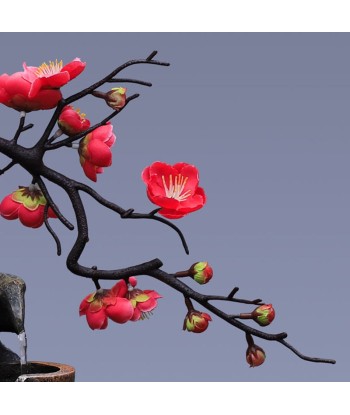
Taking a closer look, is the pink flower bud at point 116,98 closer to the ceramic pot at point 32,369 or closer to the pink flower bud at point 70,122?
the pink flower bud at point 70,122

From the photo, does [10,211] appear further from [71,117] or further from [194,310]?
[194,310]

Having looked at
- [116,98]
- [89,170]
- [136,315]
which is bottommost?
[136,315]

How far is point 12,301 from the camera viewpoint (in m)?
2.27

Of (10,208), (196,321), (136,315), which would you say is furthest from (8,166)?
(196,321)

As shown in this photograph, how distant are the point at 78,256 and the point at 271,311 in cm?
41

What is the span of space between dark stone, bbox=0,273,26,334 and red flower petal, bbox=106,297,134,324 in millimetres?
193

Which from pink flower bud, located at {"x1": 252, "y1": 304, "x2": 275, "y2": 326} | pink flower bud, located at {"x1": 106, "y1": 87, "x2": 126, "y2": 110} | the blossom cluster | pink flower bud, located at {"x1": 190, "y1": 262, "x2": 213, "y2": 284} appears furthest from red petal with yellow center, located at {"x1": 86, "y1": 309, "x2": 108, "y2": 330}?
pink flower bud, located at {"x1": 106, "y1": 87, "x2": 126, "y2": 110}

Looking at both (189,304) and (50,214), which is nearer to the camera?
(189,304)

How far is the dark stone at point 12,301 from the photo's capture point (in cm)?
226

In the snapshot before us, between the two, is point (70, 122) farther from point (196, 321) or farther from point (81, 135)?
point (196, 321)

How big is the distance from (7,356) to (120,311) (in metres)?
0.33

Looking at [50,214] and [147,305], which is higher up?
[50,214]

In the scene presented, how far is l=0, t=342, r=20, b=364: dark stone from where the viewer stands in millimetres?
2361

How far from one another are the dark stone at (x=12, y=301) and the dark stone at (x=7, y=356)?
83mm
